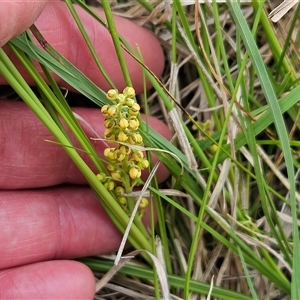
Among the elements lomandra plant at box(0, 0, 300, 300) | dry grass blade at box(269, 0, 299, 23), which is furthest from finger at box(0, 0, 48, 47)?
dry grass blade at box(269, 0, 299, 23)

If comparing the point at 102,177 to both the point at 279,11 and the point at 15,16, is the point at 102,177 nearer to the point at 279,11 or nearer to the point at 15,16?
the point at 15,16

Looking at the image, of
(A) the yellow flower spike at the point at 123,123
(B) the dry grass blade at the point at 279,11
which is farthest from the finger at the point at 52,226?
(B) the dry grass blade at the point at 279,11

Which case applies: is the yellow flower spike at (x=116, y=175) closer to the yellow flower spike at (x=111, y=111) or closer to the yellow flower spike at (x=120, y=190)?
the yellow flower spike at (x=120, y=190)

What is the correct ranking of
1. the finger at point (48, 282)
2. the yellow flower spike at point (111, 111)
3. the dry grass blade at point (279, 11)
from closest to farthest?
the yellow flower spike at point (111, 111) → the dry grass blade at point (279, 11) → the finger at point (48, 282)

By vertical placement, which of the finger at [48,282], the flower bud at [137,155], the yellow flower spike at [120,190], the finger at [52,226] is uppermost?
the flower bud at [137,155]

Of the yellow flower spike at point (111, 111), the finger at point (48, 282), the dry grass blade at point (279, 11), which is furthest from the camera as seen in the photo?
the finger at point (48, 282)

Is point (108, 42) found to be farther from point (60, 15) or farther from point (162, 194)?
point (162, 194)

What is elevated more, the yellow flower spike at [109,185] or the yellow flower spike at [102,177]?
the yellow flower spike at [102,177]

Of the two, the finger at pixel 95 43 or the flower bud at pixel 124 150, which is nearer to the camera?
the flower bud at pixel 124 150

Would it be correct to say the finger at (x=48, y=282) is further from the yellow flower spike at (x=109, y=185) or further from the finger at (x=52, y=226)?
the yellow flower spike at (x=109, y=185)
